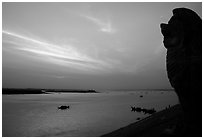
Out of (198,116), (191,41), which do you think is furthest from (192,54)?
(198,116)

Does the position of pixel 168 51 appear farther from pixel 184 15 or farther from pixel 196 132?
pixel 196 132

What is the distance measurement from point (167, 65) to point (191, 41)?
1498 mm

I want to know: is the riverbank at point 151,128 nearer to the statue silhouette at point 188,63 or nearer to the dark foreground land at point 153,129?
the dark foreground land at point 153,129

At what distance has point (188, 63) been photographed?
760cm

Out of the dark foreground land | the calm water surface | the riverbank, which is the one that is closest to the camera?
the dark foreground land

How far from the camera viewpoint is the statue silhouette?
7.57 m

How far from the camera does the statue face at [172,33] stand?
7918 mm

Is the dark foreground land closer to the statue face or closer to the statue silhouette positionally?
the statue silhouette

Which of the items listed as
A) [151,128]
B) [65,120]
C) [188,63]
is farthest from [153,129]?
[65,120]

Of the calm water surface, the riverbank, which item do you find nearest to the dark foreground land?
the riverbank

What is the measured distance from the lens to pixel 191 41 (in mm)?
7785

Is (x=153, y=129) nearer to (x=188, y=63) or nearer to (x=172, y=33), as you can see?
(x=188, y=63)

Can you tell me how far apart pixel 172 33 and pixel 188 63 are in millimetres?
1625

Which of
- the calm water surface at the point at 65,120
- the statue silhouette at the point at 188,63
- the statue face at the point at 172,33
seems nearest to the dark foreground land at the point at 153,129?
the statue silhouette at the point at 188,63
